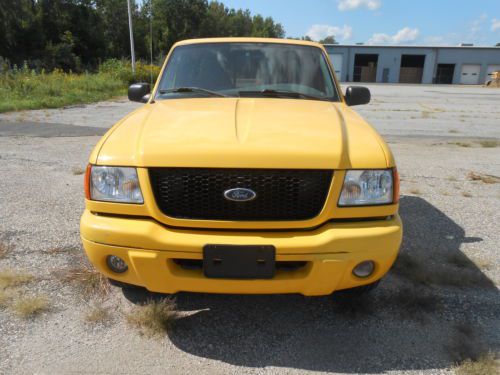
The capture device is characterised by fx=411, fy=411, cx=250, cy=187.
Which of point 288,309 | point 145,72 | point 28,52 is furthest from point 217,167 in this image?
point 28,52

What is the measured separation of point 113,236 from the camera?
85.0 inches

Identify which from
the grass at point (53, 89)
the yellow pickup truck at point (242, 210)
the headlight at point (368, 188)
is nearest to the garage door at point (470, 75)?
the grass at point (53, 89)

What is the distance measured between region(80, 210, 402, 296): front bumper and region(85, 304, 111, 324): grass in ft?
1.73

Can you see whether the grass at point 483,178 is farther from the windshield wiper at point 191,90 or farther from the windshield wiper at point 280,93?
the windshield wiper at point 191,90

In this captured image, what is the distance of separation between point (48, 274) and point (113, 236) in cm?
129

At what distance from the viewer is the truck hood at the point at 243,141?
213 cm

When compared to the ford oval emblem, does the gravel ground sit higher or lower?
lower

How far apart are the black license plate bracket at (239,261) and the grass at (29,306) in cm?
128

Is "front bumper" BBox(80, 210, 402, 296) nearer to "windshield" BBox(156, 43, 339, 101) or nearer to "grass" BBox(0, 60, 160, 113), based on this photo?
"windshield" BBox(156, 43, 339, 101)

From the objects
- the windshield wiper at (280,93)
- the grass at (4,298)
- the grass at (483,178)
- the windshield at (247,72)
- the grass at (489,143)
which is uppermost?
the windshield at (247,72)

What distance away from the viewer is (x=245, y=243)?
209 cm

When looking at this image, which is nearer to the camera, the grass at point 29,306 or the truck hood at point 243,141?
the truck hood at point 243,141

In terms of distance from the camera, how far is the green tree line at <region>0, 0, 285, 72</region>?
40.3 metres

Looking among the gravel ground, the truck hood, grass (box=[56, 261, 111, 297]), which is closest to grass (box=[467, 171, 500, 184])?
the gravel ground
